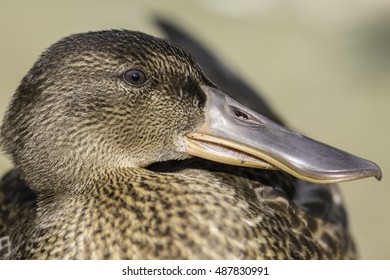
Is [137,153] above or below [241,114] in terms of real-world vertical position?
below

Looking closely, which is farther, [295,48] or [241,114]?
[295,48]

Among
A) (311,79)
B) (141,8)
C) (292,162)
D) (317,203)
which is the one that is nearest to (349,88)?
→ (311,79)

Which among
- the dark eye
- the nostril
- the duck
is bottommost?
the duck

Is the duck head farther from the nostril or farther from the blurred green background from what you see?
the blurred green background

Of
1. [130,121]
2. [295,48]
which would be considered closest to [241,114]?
[130,121]

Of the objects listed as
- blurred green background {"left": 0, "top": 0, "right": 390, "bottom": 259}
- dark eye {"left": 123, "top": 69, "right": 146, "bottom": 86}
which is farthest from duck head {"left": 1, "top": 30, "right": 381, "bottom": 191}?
blurred green background {"left": 0, "top": 0, "right": 390, "bottom": 259}

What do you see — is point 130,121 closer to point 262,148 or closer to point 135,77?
point 135,77
